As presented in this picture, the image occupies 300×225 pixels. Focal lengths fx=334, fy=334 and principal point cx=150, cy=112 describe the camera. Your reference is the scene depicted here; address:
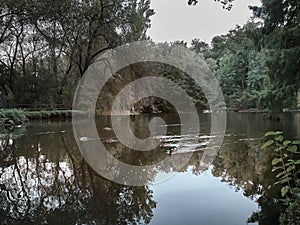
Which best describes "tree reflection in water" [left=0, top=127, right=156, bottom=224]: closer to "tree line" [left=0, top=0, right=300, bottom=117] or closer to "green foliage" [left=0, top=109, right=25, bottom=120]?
A: "green foliage" [left=0, top=109, right=25, bottom=120]

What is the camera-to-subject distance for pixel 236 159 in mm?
7336

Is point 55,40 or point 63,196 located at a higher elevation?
point 55,40

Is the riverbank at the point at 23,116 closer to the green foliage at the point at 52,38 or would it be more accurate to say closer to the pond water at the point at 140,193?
the green foliage at the point at 52,38

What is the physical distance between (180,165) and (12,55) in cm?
2345

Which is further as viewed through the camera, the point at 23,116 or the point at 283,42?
the point at 23,116

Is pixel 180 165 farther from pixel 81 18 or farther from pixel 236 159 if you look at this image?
pixel 81 18

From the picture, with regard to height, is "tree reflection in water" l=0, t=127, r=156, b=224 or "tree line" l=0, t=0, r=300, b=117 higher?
"tree line" l=0, t=0, r=300, b=117

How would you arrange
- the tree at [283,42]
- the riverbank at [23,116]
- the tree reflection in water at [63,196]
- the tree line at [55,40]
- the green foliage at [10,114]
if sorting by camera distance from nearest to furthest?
the tree reflection in water at [63,196]
the tree at [283,42]
the riverbank at [23,116]
the green foliage at [10,114]
the tree line at [55,40]

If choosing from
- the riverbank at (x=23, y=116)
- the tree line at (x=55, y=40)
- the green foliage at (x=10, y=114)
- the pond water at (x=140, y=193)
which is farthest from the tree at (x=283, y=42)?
the green foliage at (x=10, y=114)

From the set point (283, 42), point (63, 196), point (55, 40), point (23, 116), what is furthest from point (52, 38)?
point (63, 196)

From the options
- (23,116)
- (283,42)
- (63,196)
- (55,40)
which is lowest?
(63,196)

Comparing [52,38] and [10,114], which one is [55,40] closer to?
[52,38]

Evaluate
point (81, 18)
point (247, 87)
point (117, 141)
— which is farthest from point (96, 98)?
point (247, 87)

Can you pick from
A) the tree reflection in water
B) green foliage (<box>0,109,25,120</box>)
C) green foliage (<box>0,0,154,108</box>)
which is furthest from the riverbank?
the tree reflection in water
